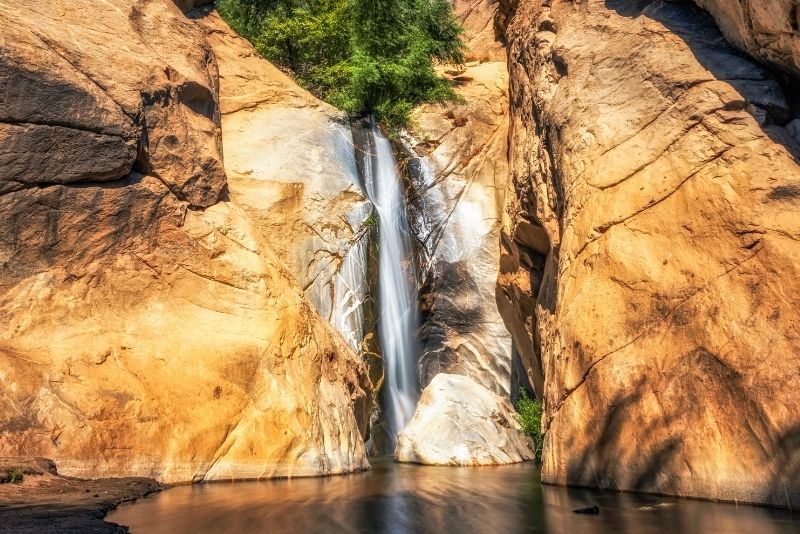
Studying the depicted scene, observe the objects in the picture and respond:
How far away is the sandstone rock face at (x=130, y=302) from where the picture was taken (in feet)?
32.8

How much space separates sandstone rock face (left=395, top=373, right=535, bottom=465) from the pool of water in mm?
3437

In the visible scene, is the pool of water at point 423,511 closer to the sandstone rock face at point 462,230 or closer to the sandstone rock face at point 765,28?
the sandstone rock face at point 765,28

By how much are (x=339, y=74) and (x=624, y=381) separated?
19.6 m

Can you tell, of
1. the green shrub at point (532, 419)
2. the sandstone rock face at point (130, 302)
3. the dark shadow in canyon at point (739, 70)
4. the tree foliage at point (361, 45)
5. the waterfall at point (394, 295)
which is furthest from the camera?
the tree foliage at point (361, 45)

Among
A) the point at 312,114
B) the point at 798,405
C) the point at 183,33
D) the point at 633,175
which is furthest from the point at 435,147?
the point at 798,405

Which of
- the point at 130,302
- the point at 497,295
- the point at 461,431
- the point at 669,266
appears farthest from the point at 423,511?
the point at 497,295

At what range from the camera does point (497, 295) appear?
56.2ft

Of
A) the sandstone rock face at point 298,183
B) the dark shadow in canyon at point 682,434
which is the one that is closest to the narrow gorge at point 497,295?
the dark shadow in canyon at point 682,434

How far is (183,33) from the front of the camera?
16688mm

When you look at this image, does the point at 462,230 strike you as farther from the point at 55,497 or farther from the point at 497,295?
the point at 55,497

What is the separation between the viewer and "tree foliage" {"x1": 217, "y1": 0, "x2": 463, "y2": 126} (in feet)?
78.9

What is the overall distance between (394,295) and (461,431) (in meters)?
5.83

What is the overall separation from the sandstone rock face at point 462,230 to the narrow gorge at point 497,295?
2.91 meters

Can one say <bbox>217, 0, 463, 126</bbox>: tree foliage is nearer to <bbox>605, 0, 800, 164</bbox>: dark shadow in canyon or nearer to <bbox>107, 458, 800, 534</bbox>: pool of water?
<bbox>605, 0, 800, 164</bbox>: dark shadow in canyon
